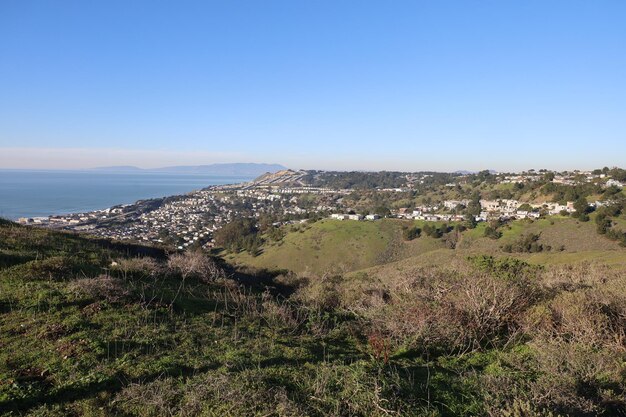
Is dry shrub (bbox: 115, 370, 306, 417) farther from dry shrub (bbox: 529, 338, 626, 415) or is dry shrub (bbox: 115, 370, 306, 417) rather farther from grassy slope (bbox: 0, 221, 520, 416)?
dry shrub (bbox: 529, 338, 626, 415)

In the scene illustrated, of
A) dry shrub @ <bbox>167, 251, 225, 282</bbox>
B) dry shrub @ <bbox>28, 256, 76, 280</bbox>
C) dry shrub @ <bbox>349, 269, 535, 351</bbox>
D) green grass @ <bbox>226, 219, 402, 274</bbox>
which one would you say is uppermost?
dry shrub @ <bbox>28, 256, 76, 280</bbox>

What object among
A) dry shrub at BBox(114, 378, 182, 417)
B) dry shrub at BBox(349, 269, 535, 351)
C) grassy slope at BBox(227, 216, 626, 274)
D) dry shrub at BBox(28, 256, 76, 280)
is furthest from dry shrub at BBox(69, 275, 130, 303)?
grassy slope at BBox(227, 216, 626, 274)

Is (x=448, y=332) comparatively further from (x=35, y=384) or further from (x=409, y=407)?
(x=35, y=384)

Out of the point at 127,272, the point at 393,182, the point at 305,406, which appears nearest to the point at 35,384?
the point at 305,406

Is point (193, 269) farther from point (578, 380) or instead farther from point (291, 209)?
point (291, 209)

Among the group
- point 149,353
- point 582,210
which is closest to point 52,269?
point 149,353

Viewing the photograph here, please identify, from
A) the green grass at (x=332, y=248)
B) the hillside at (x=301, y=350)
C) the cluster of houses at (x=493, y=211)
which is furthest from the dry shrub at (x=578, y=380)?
the cluster of houses at (x=493, y=211)
